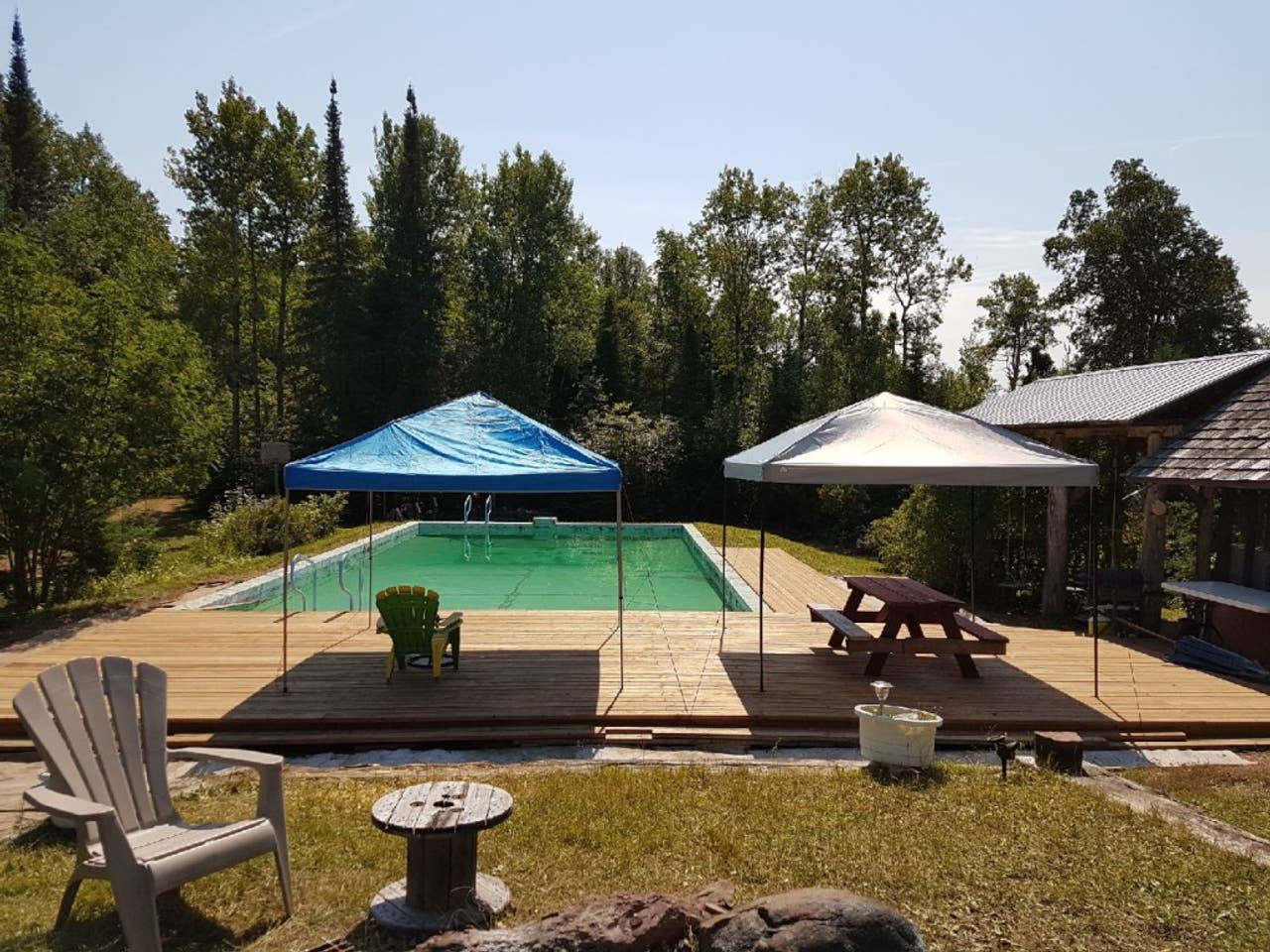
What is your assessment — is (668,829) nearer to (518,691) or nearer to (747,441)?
(518,691)

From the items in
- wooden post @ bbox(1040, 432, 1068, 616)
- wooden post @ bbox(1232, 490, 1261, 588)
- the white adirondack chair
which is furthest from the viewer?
wooden post @ bbox(1040, 432, 1068, 616)

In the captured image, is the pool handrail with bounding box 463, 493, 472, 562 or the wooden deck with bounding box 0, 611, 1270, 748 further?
the pool handrail with bounding box 463, 493, 472, 562

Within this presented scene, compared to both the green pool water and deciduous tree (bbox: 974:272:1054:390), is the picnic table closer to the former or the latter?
the green pool water

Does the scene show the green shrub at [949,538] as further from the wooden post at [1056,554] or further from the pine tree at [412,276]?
the pine tree at [412,276]

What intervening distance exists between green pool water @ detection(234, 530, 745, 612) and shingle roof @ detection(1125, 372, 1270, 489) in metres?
5.37

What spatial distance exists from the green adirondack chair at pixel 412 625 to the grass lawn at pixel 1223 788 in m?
5.17

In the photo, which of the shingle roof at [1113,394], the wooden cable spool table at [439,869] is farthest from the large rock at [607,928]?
the shingle roof at [1113,394]

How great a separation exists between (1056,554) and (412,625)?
29.2ft

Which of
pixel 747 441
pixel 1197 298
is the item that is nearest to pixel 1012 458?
pixel 747 441

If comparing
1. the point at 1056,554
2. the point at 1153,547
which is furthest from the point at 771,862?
the point at 1056,554

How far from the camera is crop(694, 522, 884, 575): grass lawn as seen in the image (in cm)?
1523

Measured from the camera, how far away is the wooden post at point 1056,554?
36.3 ft

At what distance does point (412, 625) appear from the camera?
22.3 feet

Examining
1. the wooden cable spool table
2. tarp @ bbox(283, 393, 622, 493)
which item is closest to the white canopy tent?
tarp @ bbox(283, 393, 622, 493)
